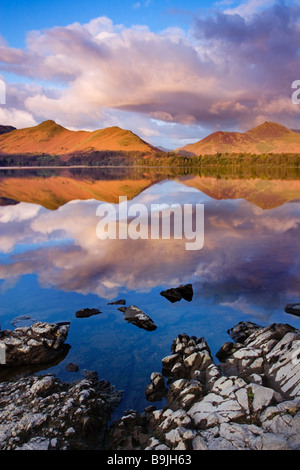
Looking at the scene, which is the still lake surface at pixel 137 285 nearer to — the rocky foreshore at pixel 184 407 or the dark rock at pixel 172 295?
the dark rock at pixel 172 295

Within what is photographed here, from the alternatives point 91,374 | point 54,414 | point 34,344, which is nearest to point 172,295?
point 91,374

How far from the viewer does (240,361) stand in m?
7.50

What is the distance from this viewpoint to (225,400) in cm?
615

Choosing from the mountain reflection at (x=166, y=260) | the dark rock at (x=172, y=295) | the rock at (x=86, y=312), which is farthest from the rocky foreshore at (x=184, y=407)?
the mountain reflection at (x=166, y=260)

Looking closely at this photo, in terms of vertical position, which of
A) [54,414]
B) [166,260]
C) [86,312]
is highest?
[166,260]

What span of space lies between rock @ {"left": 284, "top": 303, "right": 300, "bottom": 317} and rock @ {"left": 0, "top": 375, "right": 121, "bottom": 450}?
6317 mm

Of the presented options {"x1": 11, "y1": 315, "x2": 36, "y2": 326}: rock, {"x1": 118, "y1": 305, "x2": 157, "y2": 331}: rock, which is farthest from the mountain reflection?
{"x1": 11, "y1": 315, "x2": 36, "y2": 326}: rock

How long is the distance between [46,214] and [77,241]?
11231 millimetres

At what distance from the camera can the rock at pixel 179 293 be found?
11.8 metres

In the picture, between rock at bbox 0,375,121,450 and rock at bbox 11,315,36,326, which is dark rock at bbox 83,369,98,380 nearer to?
rock at bbox 0,375,121,450

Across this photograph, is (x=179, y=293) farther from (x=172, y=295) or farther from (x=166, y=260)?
(x=166, y=260)

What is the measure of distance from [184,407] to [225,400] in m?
0.83

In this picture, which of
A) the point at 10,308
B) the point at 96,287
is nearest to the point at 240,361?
the point at 96,287
